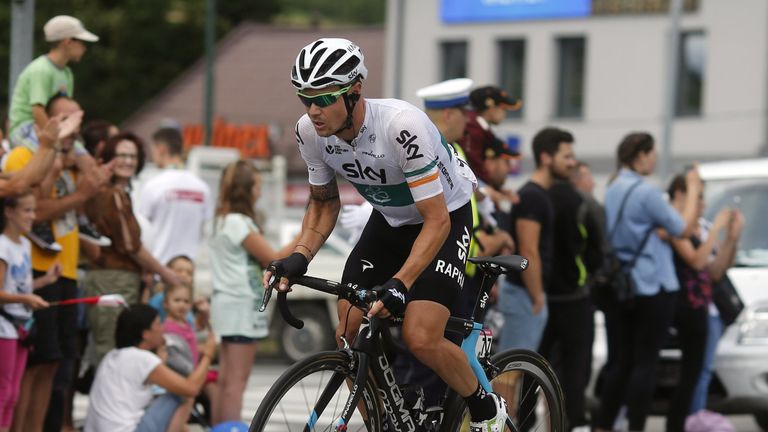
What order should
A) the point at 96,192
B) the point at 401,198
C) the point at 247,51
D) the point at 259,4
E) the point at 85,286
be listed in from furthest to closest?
the point at 259,4, the point at 247,51, the point at 85,286, the point at 96,192, the point at 401,198

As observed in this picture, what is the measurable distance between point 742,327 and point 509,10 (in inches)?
1184

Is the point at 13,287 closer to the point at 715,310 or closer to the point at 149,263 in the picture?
the point at 149,263

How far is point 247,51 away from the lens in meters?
48.5

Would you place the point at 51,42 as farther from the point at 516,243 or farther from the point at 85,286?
the point at 516,243

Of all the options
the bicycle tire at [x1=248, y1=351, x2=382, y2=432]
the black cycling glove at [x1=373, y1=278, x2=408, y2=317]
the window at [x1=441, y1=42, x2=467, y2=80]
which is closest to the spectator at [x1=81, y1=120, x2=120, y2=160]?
the bicycle tire at [x1=248, y1=351, x2=382, y2=432]

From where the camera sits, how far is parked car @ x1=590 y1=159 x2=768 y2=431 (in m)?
11.0

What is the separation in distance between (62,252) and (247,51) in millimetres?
39863

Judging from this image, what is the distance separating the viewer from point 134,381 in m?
9.27

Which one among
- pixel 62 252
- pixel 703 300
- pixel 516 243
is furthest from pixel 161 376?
pixel 703 300

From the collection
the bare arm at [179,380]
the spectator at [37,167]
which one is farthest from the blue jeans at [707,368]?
the spectator at [37,167]

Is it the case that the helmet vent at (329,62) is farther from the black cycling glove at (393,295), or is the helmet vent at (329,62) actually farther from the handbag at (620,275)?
the handbag at (620,275)

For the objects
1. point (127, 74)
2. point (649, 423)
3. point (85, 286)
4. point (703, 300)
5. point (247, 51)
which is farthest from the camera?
point (127, 74)

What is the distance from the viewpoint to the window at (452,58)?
42.0 meters

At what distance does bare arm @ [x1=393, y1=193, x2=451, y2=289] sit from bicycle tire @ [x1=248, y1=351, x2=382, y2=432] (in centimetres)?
45
